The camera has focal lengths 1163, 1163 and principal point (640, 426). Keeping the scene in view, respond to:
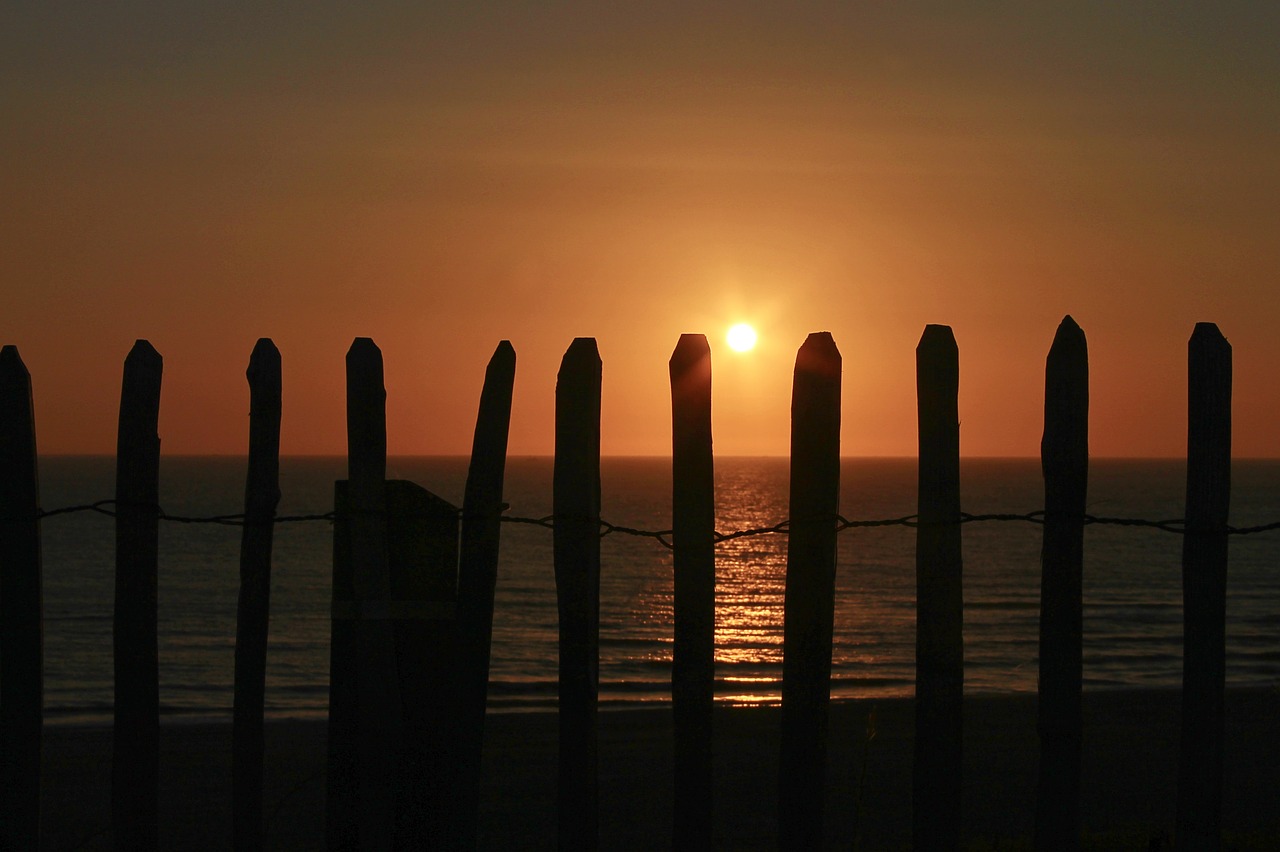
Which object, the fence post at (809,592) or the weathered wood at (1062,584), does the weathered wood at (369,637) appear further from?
the weathered wood at (1062,584)

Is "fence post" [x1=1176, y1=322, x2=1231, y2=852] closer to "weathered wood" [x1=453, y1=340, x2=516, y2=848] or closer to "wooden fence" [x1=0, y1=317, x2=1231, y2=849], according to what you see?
"wooden fence" [x1=0, y1=317, x2=1231, y2=849]

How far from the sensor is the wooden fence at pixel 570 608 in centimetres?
376

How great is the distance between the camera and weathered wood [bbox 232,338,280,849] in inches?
155

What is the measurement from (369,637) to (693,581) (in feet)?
3.73

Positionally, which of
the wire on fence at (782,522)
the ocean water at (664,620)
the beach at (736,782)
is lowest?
the ocean water at (664,620)

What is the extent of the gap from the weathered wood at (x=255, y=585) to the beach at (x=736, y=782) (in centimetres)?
370

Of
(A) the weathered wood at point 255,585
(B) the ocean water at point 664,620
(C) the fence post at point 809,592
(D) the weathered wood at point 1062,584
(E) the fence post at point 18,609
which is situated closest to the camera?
(D) the weathered wood at point 1062,584

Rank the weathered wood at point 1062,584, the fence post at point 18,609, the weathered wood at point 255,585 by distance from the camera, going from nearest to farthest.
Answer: the weathered wood at point 1062,584
the weathered wood at point 255,585
the fence post at point 18,609

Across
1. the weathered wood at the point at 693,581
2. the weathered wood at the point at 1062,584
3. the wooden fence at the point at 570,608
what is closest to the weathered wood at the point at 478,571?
the wooden fence at the point at 570,608

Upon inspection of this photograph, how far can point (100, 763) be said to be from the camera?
12.9 metres

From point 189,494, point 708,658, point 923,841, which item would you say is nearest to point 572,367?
point 708,658

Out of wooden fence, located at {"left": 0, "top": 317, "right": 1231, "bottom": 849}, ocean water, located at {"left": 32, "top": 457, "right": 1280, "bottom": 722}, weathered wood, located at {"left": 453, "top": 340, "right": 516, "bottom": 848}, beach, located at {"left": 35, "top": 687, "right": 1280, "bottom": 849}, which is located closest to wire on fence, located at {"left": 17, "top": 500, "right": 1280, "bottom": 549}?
wooden fence, located at {"left": 0, "top": 317, "right": 1231, "bottom": 849}

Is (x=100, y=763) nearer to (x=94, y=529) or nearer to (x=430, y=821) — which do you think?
(x=430, y=821)

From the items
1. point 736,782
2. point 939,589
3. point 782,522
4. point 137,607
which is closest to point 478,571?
point 782,522
